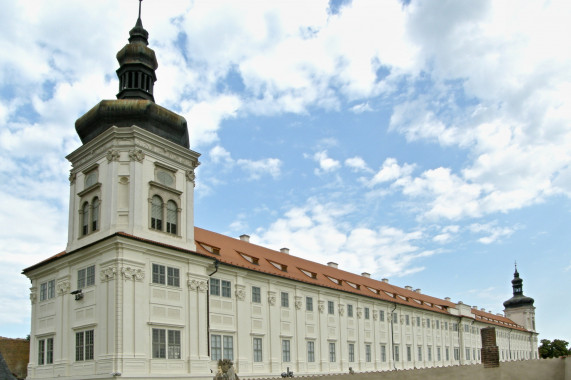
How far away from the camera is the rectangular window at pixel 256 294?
3707 cm

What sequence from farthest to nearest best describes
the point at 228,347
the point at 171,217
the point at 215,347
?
the point at 228,347 → the point at 215,347 → the point at 171,217

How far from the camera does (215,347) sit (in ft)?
108

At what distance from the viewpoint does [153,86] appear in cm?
3434

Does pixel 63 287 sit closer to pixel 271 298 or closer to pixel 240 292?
pixel 240 292

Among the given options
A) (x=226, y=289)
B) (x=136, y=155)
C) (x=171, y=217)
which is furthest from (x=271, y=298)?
(x=136, y=155)

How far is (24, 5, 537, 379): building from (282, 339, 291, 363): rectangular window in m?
0.09

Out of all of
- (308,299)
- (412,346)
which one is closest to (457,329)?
(412,346)

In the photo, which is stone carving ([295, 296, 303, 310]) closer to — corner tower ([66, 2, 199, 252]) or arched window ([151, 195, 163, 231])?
corner tower ([66, 2, 199, 252])

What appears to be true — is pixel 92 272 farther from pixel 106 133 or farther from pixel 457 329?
pixel 457 329

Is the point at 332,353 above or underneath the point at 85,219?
underneath

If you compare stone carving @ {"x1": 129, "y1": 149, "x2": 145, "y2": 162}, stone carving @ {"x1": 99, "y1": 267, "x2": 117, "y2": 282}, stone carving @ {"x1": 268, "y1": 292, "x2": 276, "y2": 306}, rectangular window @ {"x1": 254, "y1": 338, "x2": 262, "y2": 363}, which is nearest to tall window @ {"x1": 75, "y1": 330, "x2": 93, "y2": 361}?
stone carving @ {"x1": 99, "y1": 267, "x2": 117, "y2": 282}

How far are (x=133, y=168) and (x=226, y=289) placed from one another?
31.9 ft

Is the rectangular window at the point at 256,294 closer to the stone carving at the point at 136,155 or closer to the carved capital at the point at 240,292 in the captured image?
the carved capital at the point at 240,292

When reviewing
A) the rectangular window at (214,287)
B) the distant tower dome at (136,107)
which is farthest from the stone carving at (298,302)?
the distant tower dome at (136,107)
